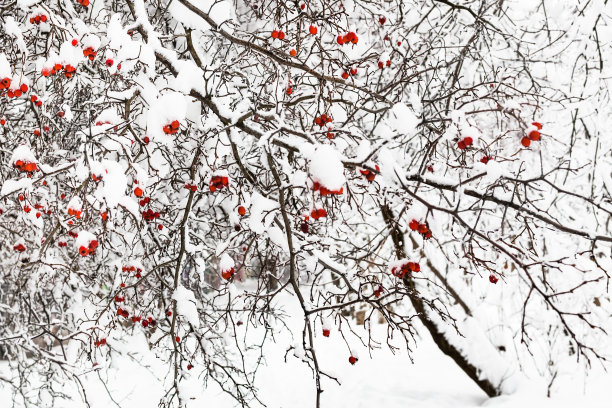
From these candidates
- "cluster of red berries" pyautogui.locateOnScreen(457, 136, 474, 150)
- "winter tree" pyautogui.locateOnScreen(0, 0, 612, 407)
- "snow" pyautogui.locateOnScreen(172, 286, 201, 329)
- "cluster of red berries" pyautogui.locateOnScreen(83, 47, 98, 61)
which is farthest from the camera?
"snow" pyautogui.locateOnScreen(172, 286, 201, 329)

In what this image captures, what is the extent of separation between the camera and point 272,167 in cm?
230

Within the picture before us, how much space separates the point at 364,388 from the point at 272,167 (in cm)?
537

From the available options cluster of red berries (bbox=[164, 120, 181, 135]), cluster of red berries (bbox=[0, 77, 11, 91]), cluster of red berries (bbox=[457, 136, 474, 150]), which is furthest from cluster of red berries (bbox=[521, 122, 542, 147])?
cluster of red berries (bbox=[0, 77, 11, 91])

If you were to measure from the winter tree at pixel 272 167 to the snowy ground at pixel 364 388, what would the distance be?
0.34 metres

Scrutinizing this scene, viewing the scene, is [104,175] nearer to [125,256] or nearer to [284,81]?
[284,81]

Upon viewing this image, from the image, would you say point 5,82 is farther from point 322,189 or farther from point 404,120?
point 404,120

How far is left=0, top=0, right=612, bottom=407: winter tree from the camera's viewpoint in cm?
207

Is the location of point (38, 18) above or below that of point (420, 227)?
above

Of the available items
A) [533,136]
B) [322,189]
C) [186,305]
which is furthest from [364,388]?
[322,189]

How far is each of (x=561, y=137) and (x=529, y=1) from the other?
2.05 metres

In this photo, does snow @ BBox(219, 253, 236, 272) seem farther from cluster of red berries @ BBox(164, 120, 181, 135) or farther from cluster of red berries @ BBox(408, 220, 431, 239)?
cluster of red berries @ BBox(408, 220, 431, 239)

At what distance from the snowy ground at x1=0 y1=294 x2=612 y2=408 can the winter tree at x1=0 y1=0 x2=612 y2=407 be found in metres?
0.34

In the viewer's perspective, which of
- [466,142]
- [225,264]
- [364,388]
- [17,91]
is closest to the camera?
[466,142]

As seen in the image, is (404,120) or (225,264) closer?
(404,120)
